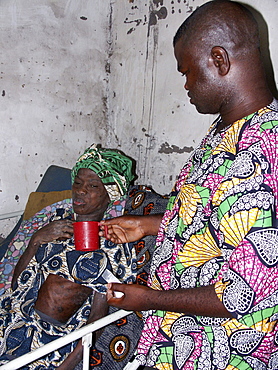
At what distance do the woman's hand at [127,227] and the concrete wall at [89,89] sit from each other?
1.23m

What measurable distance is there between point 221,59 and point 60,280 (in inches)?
48.6

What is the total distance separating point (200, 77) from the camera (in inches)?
38.1

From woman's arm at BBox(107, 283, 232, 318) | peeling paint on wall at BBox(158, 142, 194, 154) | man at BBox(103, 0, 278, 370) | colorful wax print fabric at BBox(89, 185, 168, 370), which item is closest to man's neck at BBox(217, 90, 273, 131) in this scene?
man at BBox(103, 0, 278, 370)

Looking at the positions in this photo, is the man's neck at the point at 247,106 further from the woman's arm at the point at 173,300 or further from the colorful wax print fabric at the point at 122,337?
the colorful wax print fabric at the point at 122,337

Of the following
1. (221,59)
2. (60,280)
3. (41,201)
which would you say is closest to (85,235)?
(60,280)

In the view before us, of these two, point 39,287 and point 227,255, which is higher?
point 227,255

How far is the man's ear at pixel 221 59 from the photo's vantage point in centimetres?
92

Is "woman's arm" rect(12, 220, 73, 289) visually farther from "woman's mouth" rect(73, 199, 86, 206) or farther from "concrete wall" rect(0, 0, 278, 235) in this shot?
"concrete wall" rect(0, 0, 278, 235)

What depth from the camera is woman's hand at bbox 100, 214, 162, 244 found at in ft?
4.92

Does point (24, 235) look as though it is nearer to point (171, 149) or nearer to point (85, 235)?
point (85, 235)

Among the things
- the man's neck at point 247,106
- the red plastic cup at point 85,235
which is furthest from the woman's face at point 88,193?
the man's neck at point 247,106

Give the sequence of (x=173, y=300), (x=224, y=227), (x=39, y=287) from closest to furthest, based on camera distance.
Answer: (x=224, y=227) < (x=173, y=300) < (x=39, y=287)

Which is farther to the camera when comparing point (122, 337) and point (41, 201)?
point (41, 201)

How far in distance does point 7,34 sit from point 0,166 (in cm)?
98
